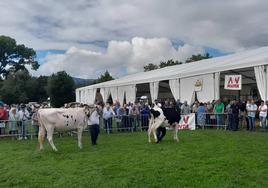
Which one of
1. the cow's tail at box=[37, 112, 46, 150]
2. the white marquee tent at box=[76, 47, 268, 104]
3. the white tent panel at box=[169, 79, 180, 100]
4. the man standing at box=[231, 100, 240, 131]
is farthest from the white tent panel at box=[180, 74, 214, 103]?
the cow's tail at box=[37, 112, 46, 150]

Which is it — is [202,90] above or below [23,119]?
above

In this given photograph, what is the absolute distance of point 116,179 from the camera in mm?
8547

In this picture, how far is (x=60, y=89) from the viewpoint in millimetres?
63281

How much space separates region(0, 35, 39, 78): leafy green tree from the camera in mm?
87625

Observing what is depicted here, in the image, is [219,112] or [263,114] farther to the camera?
[219,112]

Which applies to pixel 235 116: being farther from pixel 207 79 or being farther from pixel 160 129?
pixel 160 129

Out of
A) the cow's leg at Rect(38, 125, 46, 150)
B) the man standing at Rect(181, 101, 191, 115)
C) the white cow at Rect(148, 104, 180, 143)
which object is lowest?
the cow's leg at Rect(38, 125, 46, 150)

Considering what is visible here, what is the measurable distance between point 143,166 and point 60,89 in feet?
180

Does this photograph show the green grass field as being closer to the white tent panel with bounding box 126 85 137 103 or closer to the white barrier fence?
the white barrier fence

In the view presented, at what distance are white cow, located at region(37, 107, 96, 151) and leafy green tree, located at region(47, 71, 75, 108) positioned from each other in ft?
159

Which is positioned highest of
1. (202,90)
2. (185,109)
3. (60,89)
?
(60,89)

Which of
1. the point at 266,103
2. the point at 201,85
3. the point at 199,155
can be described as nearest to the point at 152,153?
the point at 199,155

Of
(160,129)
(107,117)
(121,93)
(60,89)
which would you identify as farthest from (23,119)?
(60,89)

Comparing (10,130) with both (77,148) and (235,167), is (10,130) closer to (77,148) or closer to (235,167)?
(77,148)
